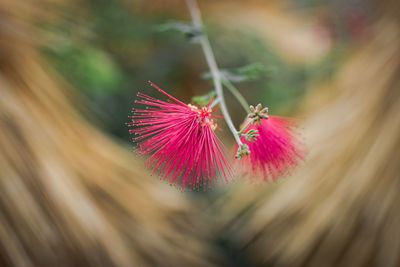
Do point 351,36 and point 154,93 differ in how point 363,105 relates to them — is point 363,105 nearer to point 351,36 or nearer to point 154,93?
point 351,36

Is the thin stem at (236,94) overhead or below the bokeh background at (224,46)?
below

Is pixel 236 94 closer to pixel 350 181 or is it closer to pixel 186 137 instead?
pixel 186 137

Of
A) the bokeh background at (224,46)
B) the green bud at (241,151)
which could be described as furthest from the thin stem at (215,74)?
the bokeh background at (224,46)

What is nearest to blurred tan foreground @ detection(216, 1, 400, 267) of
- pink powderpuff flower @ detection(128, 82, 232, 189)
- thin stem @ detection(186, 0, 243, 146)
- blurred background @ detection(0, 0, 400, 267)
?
blurred background @ detection(0, 0, 400, 267)

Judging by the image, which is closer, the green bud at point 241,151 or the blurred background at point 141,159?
the green bud at point 241,151

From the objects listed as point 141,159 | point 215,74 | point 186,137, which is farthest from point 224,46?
point 186,137

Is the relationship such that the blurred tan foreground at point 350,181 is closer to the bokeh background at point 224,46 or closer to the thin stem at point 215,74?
the bokeh background at point 224,46

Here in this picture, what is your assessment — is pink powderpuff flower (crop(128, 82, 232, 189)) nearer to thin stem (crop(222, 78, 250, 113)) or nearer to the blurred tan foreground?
thin stem (crop(222, 78, 250, 113))

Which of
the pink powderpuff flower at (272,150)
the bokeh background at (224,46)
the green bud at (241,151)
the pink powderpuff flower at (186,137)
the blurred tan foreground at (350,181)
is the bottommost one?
the green bud at (241,151)
